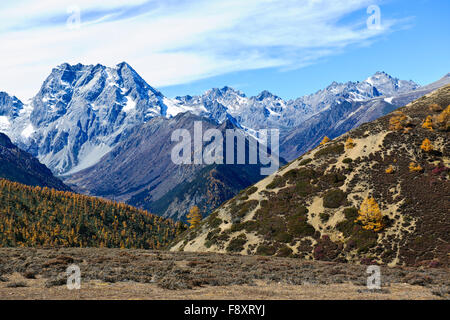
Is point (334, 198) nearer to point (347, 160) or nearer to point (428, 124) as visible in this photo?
point (347, 160)

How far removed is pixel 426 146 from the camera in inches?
3393

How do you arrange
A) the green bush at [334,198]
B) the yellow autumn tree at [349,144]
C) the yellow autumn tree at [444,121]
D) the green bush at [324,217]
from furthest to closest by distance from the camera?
the yellow autumn tree at [349,144], the yellow autumn tree at [444,121], the green bush at [334,198], the green bush at [324,217]

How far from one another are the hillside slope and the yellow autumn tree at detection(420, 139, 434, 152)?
224 mm

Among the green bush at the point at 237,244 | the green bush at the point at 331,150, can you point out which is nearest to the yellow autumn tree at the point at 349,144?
the green bush at the point at 331,150

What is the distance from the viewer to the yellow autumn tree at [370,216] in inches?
2790

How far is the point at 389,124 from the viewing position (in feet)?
335

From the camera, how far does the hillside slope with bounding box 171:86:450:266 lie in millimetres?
67688

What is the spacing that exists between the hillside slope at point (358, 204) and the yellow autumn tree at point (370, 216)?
225mm

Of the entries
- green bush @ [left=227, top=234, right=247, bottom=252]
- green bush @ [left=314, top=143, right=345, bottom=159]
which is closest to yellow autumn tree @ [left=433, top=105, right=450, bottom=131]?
green bush @ [left=314, top=143, right=345, bottom=159]

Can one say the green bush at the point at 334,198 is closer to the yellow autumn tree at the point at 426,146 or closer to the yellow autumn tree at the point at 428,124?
the yellow autumn tree at the point at 426,146
